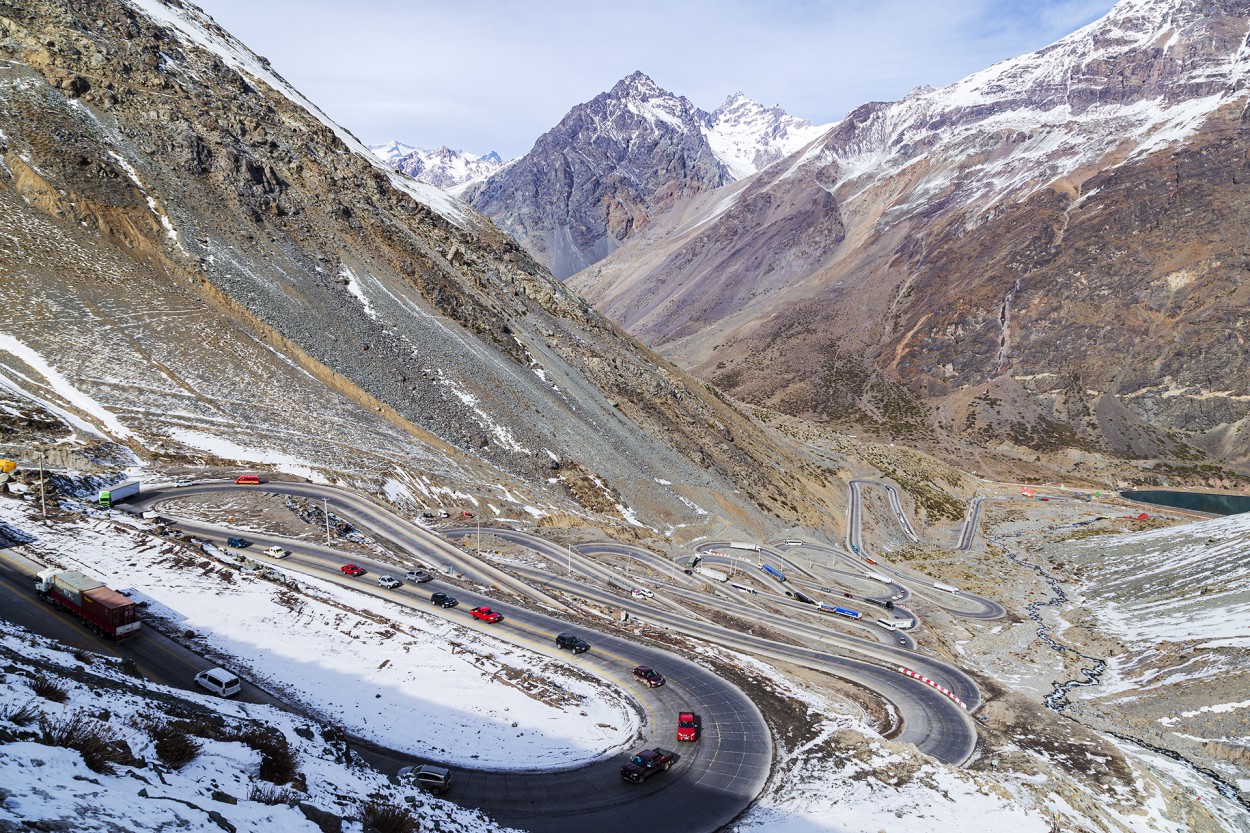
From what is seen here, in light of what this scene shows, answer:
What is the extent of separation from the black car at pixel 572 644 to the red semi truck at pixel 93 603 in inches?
677

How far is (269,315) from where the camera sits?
64.9m

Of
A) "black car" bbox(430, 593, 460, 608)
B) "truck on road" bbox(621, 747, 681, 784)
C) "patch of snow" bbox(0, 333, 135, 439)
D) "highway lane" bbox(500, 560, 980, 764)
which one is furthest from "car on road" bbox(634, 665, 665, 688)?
"patch of snow" bbox(0, 333, 135, 439)

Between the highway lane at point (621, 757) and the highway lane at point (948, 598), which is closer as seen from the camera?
the highway lane at point (621, 757)

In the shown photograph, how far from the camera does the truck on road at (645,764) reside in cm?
2336

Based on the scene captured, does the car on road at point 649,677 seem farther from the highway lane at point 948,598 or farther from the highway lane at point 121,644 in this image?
the highway lane at point 948,598

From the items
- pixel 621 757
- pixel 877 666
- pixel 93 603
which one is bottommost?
pixel 93 603

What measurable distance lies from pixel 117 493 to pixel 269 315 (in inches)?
1039

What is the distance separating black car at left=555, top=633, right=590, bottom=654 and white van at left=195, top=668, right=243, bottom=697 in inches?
551

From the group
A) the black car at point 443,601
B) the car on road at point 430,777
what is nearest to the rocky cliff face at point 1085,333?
the black car at point 443,601

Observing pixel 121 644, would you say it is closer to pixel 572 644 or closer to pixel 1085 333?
pixel 572 644

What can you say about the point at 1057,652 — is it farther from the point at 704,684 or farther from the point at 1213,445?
the point at 1213,445

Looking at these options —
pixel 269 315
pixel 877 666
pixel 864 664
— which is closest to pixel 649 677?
pixel 864 664

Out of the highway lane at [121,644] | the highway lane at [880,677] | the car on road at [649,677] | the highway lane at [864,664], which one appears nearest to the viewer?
the highway lane at [121,644]

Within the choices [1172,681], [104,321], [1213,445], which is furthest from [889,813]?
[1213,445]
